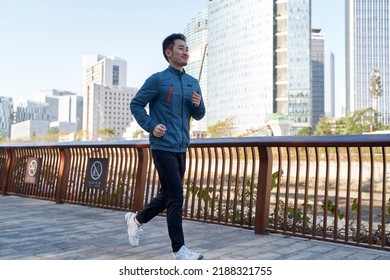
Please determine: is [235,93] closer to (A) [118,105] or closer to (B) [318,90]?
(A) [118,105]

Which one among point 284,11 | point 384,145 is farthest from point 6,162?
point 284,11

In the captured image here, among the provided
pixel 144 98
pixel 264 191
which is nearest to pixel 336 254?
pixel 264 191

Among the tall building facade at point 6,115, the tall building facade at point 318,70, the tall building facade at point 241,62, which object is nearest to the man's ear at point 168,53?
the tall building facade at point 241,62

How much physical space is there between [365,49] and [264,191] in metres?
146

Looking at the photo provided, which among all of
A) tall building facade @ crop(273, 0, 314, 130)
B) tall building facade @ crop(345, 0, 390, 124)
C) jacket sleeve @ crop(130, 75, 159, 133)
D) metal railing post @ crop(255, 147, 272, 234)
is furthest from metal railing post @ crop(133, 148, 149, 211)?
tall building facade @ crop(345, 0, 390, 124)

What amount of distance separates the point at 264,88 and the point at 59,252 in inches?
3668

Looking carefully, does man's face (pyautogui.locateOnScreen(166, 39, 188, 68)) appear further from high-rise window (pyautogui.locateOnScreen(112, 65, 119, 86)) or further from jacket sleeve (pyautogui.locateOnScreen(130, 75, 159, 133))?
high-rise window (pyautogui.locateOnScreen(112, 65, 119, 86))

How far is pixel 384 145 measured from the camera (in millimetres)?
3471

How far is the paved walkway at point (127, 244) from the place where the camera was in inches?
134

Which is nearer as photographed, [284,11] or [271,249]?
[271,249]

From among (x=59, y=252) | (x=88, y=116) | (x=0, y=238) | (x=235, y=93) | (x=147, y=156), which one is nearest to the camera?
(x=59, y=252)

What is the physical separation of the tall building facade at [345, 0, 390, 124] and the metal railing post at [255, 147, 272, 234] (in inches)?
5273

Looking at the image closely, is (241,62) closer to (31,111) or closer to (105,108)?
(105,108)

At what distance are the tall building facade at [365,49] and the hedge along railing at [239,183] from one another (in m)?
132
